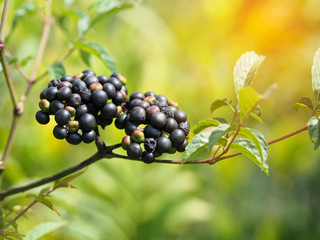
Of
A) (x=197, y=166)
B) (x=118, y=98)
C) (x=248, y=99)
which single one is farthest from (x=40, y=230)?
(x=197, y=166)

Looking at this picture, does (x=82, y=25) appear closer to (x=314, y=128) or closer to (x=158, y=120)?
(x=158, y=120)

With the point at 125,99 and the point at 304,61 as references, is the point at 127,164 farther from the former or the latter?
the point at 125,99

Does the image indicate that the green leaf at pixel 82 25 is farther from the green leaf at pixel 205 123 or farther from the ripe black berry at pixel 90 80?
the green leaf at pixel 205 123

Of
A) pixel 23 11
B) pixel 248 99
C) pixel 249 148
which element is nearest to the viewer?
pixel 248 99

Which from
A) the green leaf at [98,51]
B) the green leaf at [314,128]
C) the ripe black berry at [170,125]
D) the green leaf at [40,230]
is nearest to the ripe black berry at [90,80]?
the ripe black berry at [170,125]

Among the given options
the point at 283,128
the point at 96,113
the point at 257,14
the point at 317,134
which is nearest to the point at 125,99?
the point at 96,113

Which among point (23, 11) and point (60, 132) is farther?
point (23, 11)

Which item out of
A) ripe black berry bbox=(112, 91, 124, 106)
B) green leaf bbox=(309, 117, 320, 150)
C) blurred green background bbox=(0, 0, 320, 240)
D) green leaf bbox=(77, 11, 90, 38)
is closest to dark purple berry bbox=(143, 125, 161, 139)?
ripe black berry bbox=(112, 91, 124, 106)
